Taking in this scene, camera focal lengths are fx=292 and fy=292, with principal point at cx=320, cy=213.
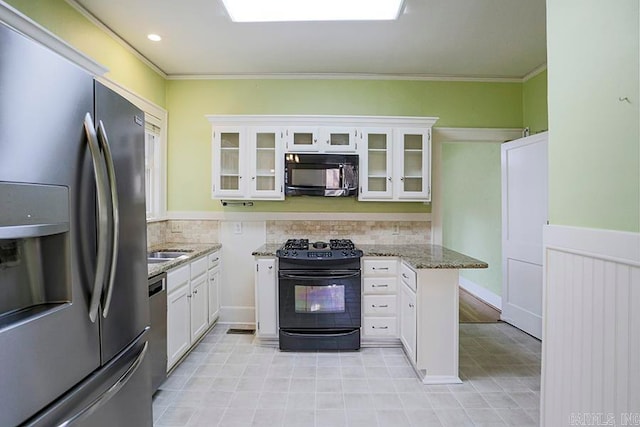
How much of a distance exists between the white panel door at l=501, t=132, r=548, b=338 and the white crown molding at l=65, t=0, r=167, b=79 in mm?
3940

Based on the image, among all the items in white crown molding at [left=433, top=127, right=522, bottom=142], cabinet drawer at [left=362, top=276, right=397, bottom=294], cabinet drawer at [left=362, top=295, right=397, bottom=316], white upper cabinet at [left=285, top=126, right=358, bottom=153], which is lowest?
cabinet drawer at [left=362, top=295, right=397, bottom=316]

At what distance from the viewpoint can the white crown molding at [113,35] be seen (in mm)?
2113

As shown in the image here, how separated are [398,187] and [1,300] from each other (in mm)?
2866

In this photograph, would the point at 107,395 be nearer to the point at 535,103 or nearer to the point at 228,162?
the point at 228,162

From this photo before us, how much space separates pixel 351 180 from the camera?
2.99 metres

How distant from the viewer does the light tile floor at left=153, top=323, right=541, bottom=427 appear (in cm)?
186

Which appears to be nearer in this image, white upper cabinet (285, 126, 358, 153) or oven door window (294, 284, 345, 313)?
oven door window (294, 284, 345, 313)

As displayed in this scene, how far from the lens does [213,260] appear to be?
3094mm

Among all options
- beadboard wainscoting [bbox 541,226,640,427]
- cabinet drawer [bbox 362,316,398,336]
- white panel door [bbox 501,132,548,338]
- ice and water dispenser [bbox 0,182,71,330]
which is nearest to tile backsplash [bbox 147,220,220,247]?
cabinet drawer [bbox 362,316,398,336]

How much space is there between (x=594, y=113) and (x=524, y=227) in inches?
98.6

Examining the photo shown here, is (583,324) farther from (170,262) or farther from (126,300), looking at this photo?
(170,262)

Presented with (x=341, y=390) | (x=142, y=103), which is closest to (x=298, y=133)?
(x=142, y=103)

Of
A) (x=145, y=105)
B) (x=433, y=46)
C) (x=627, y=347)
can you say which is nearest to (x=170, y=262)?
(x=145, y=105)

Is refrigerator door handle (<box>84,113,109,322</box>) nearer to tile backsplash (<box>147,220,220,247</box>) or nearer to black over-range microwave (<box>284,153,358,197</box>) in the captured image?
black over-range microwave (<box>284,153,358,197</box>)
